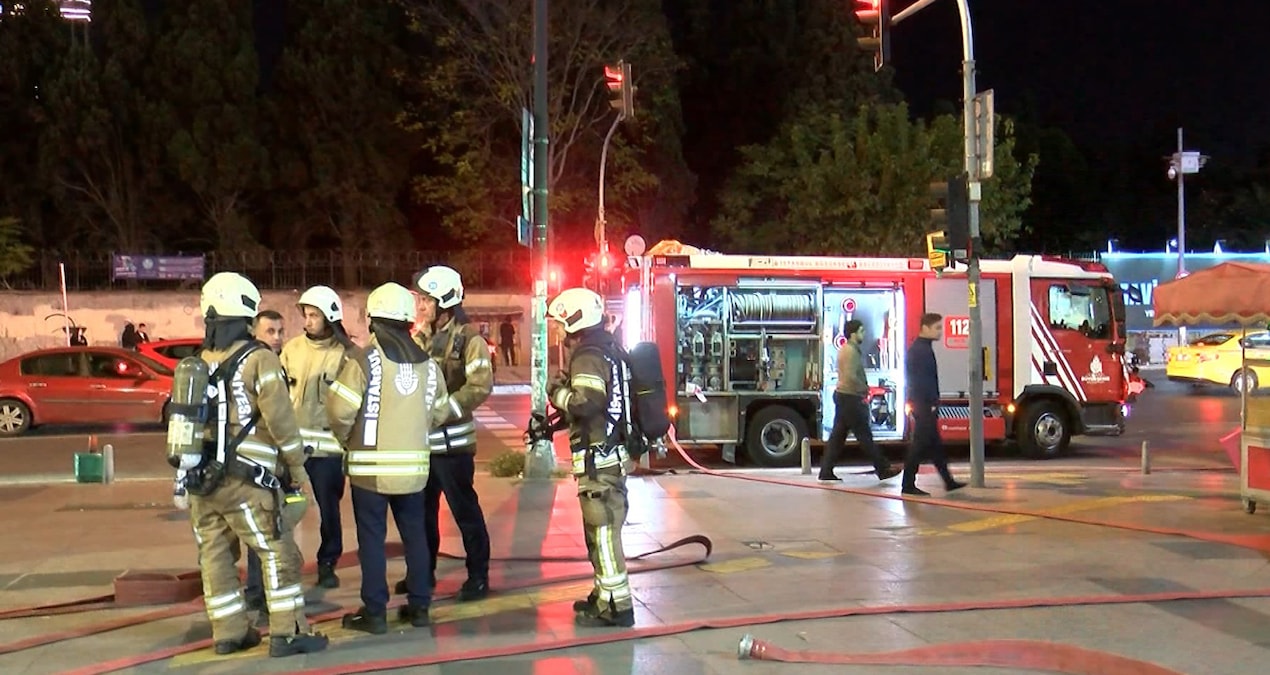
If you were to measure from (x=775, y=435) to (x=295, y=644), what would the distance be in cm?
877

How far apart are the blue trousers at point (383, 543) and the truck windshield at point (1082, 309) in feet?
35.0

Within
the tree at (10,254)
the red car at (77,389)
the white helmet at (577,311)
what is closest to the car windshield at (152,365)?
the red car at (77,389)

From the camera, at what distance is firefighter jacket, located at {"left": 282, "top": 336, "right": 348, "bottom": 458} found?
6.94 metres

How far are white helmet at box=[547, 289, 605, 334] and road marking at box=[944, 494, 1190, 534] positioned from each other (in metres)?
4.27

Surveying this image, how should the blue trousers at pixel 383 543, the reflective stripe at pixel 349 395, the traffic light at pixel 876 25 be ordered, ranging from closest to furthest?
1. the reflective stripe at pixel 349 395
2. the blue trousers at pixel 383 543
3. the traffic light at pixel 876 25

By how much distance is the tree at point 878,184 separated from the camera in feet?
99.7

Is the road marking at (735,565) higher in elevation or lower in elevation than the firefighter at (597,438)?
lower

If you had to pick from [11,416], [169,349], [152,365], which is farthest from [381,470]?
[169,349]

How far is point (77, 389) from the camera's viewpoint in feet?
56.5

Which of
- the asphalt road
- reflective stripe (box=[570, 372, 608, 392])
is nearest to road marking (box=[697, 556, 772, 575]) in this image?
reflective stripe (box=[570, 372, 608, 392])

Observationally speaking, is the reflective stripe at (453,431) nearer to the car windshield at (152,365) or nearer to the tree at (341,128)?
the car windshield at (152,365)

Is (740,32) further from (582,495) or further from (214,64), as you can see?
(582,495)

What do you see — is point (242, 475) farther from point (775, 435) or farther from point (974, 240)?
point (775, 435)

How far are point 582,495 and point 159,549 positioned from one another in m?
4.17
